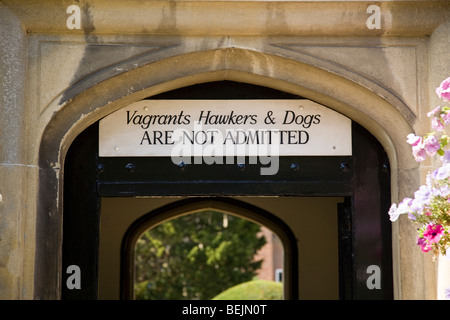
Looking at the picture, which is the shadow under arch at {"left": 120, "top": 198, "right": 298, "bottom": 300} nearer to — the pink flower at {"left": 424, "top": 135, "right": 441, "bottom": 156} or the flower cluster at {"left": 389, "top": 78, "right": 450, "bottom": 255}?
the flower cluster at {"left": 389, "top": 78, "right": 450, "bottom": 255}

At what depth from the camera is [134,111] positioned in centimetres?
542

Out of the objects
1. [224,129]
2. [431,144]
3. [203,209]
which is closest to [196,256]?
[203,209]

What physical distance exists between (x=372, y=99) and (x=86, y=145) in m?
1.96

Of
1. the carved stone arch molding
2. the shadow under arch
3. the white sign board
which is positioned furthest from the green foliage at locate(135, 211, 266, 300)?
the carved stone arch molding

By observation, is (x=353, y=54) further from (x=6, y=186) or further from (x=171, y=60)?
(x=6, y=186)

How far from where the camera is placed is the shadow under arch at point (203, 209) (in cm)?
912

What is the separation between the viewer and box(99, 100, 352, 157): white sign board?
17.5ft

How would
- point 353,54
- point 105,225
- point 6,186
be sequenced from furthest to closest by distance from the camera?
point 105,225
point 353,54
point 6,186

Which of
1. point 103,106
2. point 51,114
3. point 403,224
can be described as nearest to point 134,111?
point 103,106

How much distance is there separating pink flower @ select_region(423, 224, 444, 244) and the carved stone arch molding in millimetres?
1338

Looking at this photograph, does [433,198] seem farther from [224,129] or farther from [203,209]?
[203,209]

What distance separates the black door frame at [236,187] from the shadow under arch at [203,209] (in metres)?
3.78

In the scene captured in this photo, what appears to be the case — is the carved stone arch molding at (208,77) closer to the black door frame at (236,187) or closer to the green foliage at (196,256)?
the black door frame at (236,187)

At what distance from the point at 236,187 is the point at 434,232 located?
5.71ft
